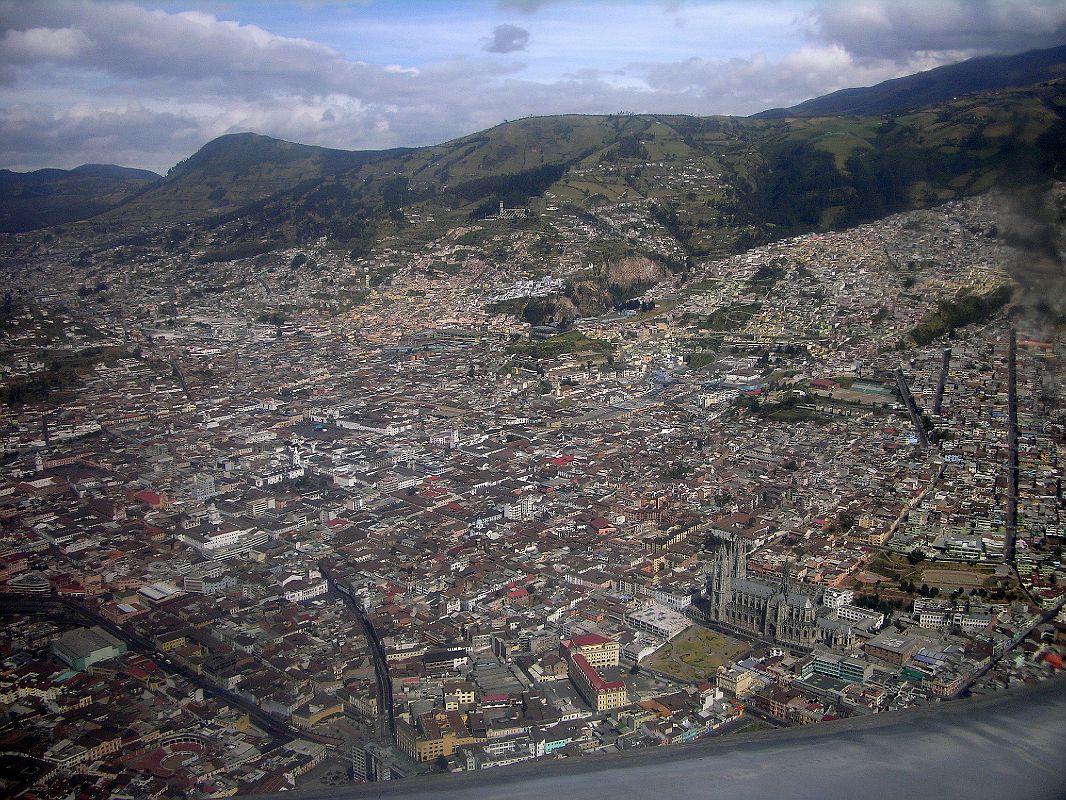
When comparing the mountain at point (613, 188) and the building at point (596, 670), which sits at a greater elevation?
the mountain at point (613, 188)

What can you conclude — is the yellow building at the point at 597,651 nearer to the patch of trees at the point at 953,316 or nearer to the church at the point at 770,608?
the church at the point at 770,608

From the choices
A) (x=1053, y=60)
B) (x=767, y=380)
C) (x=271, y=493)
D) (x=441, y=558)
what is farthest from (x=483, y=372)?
(x=1053, y=60)

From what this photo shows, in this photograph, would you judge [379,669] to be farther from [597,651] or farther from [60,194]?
[60,194]

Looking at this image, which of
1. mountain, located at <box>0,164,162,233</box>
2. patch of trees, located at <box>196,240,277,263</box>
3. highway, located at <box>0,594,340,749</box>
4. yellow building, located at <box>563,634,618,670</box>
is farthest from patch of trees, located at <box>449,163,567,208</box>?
yellow building, located at <box>563,634,618,670</box>

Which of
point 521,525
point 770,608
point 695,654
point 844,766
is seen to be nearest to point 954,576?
point 770,608

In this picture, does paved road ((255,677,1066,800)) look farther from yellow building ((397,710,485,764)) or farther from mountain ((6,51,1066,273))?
mountain ((6,51,1066,273))

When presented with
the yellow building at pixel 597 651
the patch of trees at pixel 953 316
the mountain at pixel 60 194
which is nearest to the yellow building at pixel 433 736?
the yellow building at pixel 597 651
